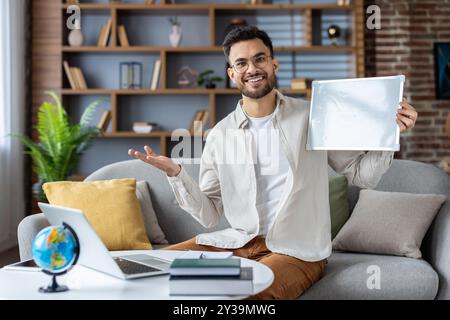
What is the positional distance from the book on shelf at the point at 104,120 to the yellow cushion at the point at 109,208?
255 cm

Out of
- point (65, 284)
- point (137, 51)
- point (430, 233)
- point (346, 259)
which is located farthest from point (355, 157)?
point (137, 51)

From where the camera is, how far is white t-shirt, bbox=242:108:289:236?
224 centimetres

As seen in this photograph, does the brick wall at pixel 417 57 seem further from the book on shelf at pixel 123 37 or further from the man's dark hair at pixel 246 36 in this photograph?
the man's dark hair at pixel 246 36

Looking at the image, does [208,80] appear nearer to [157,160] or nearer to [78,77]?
[78,77]

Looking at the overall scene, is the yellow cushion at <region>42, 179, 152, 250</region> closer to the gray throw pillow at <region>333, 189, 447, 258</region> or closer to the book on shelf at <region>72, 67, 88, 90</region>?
the gray throw pillow at <region>333, 189, 447, 258</region>

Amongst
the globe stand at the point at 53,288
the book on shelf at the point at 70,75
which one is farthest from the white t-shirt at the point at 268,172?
the book on shelf at the point at 70,75

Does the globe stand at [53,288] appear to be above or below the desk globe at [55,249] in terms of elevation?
below

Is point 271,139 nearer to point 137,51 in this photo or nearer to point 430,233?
point 430,233

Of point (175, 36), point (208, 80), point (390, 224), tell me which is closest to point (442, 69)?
point (208, 80)

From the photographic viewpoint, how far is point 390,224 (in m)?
2.62

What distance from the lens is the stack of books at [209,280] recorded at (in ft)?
4.78

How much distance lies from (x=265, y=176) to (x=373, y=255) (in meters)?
0.68
